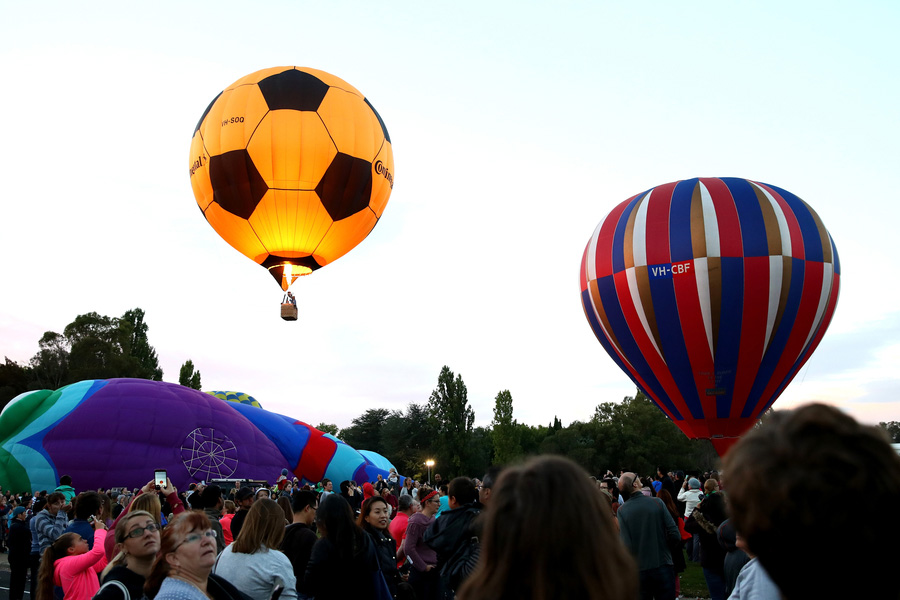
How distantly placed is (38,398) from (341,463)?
901 centimetres

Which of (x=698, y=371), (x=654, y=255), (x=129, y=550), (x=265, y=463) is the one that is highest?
(x=654, y=255)

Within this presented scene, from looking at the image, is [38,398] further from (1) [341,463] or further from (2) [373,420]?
(2) [373,420]

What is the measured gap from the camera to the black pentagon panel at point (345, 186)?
9.73 m

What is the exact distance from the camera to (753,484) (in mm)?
1098

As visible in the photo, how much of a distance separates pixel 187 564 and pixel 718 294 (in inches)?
576

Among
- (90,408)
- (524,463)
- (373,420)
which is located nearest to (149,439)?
(90,408)

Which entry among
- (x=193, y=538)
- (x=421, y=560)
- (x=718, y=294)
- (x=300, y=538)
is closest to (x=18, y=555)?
(x=421, y=560)

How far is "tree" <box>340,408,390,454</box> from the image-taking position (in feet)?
206

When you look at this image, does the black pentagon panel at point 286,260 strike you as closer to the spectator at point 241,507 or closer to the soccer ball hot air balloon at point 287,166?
the soccer ball hot air balloon at point 287,166

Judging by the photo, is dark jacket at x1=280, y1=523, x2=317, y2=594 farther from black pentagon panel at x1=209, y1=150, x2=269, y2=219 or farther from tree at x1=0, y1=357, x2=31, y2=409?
tree at x1=0, y1=357, x2=31, y2=409

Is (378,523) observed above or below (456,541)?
above

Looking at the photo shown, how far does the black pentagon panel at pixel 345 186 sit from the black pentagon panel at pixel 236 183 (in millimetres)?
786

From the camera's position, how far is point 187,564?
103 inches

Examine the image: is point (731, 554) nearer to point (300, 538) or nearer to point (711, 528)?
point (711, 528)
